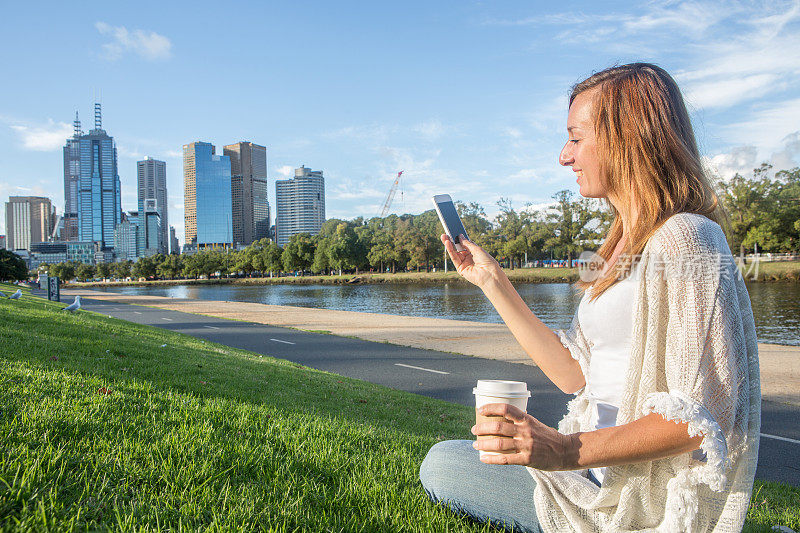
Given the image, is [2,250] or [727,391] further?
[2,250]

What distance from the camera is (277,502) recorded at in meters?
1.95

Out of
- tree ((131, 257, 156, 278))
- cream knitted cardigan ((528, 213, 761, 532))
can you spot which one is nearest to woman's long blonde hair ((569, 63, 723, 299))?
cream knitted cardigan ((528, 213, 761, 532))

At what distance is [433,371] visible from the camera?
9227mm

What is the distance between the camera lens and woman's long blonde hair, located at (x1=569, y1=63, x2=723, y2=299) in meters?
1.34

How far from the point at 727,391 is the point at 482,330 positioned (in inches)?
601

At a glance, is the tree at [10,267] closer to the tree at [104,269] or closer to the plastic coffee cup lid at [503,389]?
the tree at [104,269]

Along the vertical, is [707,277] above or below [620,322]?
above

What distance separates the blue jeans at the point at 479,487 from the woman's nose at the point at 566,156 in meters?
0.97

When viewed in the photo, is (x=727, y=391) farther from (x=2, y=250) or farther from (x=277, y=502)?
(x=2, y=250)

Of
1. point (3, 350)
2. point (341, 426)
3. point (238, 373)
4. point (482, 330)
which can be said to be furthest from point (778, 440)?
point (482, 330)

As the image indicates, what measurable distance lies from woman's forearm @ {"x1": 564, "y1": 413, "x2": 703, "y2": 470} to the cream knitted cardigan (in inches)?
1.4

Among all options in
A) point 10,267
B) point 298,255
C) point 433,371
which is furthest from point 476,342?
point 298,255

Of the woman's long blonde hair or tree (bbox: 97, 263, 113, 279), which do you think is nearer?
the woman's long blonde hair

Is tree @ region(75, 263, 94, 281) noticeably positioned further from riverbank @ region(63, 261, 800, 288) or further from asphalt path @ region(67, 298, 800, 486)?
asphalt path @ region(67, 298, 800, 486)
